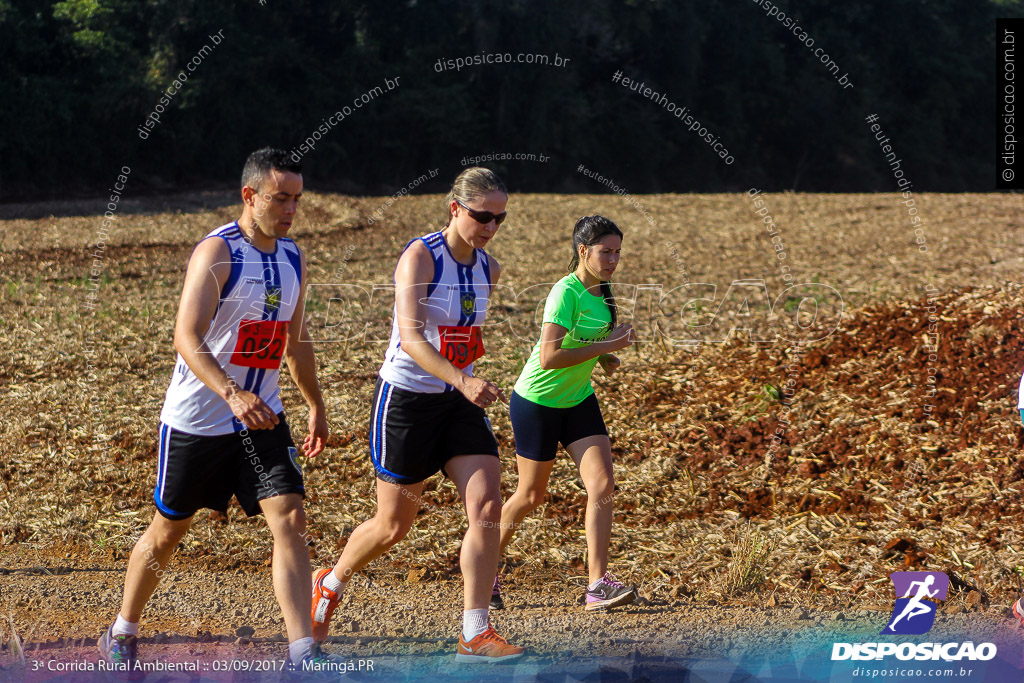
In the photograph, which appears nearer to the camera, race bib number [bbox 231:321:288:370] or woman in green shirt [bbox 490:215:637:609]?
race bib number [bbox 231:321:288:370]

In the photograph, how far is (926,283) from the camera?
1320 cm

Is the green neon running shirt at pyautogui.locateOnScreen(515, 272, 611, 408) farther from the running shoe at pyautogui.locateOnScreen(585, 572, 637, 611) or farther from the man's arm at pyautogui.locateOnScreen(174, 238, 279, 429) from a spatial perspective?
the man's arm at pyautogui.locateOnScreen(174, 238, 279, 429)

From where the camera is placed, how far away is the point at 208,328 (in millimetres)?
3764

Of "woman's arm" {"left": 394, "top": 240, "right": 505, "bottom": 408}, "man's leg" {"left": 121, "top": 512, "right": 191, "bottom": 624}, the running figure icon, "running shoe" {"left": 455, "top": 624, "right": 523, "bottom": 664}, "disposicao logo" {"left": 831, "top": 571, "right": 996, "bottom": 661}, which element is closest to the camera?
"man's leg" {"left": 121, "top": 512, "right": 191, "bottom": 624}

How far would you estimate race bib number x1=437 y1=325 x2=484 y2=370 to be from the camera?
14.1ft

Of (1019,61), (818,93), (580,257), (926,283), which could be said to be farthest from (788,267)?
(818,93)

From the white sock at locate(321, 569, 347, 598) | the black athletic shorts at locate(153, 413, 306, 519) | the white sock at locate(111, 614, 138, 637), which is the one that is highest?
the black athletic shorts at locate(153, 413, 306, 519)

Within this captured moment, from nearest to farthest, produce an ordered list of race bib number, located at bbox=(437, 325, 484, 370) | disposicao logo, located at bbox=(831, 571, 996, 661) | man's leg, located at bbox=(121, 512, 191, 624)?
1. man's leg, located at bbox=(121, 512, 191, 624)
2. race bib number, located at bbox=(437, 325, 484, 370)
3. disposicao logo, located at bbox=(831, 571, 996, 661)

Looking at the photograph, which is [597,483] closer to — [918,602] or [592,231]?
[592,231]

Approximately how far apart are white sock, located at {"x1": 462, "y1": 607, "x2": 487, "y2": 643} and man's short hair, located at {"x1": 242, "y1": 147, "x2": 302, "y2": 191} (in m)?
1.97

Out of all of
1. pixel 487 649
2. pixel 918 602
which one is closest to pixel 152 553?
pixel 487 649

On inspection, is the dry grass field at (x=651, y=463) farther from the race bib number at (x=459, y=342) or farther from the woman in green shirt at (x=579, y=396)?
the race bib number at (x=459, y=342)

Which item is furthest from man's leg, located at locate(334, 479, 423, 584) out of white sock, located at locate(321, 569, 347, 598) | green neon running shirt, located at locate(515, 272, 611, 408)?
green neon running shirt, located at locate(515, 272, 611, 408)

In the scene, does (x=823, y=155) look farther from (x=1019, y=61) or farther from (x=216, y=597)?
(x=216, y=597)
